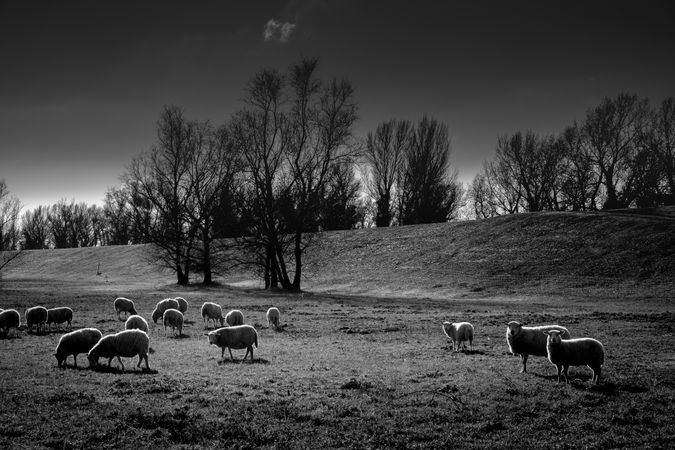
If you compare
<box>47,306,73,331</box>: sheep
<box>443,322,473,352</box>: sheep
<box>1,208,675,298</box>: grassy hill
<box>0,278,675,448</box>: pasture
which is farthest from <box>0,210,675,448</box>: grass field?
<box>1,208,675,298</box>: grassy hill

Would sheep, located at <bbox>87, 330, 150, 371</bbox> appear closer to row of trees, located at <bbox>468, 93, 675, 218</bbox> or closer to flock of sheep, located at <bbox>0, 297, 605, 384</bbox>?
flock of sheep, located at <bbox>0, 297, 605, 384</bbox>

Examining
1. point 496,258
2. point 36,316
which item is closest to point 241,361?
point 36,316

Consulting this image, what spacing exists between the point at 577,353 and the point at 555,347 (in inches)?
23.2

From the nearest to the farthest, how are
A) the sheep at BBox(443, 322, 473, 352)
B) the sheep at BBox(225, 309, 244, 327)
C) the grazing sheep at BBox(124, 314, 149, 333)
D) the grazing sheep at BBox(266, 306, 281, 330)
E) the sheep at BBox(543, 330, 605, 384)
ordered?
1. the sheep at BBox(543, 330, 605, 384)
2. the sheep at BBox(443, 322, 473, 352)
3. the grazing sheep at BBox(124, 314, 149, 333)
4. the sheep at BBox(225, 309, 244, 327)
5. the grazing sheep at BBox(266, 306, 281, 330)

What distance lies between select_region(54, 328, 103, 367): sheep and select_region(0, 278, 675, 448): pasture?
393 mm

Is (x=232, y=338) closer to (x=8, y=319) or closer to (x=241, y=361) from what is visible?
(x=241, y=361)

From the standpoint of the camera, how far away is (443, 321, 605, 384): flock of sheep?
42.4 ft

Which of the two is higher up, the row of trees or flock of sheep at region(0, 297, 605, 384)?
the row of trees

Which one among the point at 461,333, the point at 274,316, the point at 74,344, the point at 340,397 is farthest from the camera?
the point at 274,316

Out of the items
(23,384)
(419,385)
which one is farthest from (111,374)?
(419,385)

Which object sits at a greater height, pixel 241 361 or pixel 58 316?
pixel 58 316

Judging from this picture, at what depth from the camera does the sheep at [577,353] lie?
1287cm

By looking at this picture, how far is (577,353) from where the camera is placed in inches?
515

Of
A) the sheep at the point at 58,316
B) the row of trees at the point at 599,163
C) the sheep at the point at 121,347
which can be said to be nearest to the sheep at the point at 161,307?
the sheep at the point at 58,316
